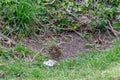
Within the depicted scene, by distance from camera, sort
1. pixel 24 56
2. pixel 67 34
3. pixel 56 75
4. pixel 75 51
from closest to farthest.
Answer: pixel 56 75, pixel 24 56, pixel 75 51, pixel 67 34

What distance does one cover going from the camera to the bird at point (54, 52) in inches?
278

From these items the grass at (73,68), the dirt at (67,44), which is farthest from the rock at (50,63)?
the dirt at (67,44)

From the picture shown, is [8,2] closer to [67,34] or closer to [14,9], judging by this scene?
[14,9]

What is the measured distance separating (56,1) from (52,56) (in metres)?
1.86

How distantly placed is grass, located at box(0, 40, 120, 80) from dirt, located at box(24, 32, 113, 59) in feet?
0.83

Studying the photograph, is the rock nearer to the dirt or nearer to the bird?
the bird

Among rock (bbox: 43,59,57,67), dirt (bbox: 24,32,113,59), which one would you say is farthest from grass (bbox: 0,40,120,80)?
dirt (bbox: 24,32,113,59)

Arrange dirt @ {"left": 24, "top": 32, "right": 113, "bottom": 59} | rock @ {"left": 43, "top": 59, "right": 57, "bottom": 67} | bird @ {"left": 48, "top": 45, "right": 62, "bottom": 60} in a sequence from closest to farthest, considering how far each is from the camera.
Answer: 1. rock @ {"left": 43, "top": 59, "right": 57, "bottom": 67}
2. bird @ {"left": 48, "top": 45, "right": 62, "bottom": 60}
3. dirt @ {"left": 24, "top": 32, "right": 113, "bottom": 59}

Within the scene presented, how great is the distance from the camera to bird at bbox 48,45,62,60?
706cm

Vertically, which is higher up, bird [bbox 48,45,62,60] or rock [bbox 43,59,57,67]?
bird [bbox 48,45,62,60]

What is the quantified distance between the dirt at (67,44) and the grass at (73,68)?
0.25m

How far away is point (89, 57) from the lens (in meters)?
7.14

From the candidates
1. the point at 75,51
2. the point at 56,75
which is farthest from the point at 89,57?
the point at 56,75

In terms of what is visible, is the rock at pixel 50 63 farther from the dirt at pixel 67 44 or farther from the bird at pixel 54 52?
the dirt at pixel 67 44
